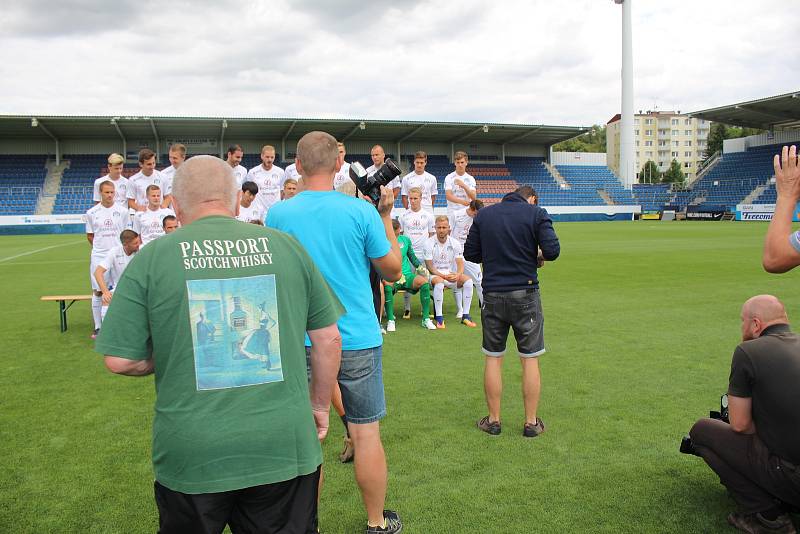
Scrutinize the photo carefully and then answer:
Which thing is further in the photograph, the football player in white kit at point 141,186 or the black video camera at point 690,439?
the football player in white kit at point 141,186

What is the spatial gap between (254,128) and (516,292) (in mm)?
41001

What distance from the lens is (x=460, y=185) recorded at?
9945mm

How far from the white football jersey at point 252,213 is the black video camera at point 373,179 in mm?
6156

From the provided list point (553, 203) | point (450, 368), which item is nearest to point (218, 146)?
point (553, 203)

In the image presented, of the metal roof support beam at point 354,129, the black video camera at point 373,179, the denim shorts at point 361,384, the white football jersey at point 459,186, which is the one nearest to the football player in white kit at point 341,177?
the black video camera at point 373,179

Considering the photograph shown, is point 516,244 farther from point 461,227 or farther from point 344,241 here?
point 461,227

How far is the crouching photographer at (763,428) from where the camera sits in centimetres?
302

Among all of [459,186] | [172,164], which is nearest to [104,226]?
[172,164]

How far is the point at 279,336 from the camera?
6.68 ft

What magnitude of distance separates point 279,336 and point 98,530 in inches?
86.9

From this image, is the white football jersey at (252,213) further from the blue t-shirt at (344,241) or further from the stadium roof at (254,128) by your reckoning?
the stadium roof at (254,128)

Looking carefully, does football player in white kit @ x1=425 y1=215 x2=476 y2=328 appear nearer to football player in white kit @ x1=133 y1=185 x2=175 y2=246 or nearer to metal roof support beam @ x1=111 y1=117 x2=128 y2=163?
football player in white kit @ x1=133 y1=185 x2=175 y2=246

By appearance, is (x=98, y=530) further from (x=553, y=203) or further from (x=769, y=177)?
(x=769, y=177)

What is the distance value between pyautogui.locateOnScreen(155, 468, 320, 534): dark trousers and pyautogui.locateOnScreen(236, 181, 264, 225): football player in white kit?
670 centimetres
